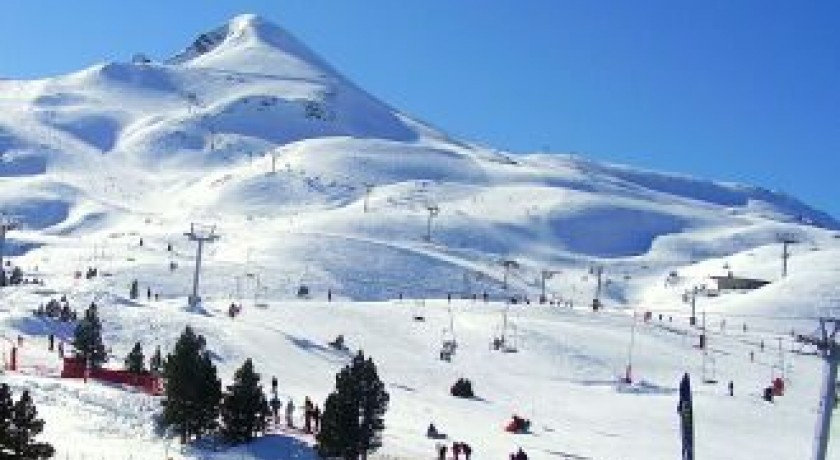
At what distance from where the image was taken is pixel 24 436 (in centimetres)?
2495

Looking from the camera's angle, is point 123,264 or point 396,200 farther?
Answer: point 396,200

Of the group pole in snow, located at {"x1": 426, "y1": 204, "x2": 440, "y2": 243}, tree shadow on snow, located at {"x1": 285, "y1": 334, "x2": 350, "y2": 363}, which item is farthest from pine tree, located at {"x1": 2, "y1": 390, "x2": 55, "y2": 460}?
pole in snow, located at {"x1": 426, "y1": 204, "x2": 440, "y2": 243}

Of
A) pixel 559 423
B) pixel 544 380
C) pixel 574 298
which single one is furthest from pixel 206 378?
pixel 574 298

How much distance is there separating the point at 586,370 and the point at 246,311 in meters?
18.8

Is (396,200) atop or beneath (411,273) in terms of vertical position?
atop

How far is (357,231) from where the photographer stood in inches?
6467

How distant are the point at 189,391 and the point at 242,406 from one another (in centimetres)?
160

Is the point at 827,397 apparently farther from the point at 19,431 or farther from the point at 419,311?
the point at 419,311

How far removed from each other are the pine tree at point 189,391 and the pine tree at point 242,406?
1.35 ft

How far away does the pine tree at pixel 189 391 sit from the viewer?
37812mm

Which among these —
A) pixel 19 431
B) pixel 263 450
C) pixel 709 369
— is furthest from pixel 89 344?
pixel 709 369

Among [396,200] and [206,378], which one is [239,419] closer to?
[206,378]

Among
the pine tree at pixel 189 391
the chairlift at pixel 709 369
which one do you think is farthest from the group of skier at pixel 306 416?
the chairlift at pixel 709 369

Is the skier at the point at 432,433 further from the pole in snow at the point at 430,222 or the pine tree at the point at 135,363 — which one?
the pole in snow at the point at 430,222
